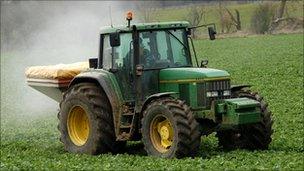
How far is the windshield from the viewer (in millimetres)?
13000

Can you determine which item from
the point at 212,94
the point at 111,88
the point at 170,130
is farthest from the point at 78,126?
the point at 212,94

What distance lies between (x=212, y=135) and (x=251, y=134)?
2540 millimetres

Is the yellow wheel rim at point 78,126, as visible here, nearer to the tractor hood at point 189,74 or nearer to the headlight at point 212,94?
the tractor hood at point 189,74

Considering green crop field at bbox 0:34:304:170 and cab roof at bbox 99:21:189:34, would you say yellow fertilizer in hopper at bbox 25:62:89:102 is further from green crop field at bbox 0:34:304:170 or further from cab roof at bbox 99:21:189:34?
cab roof at bbox 99:21:189:34

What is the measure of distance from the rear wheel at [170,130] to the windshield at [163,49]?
1050mm

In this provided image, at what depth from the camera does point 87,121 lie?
45.6 feet

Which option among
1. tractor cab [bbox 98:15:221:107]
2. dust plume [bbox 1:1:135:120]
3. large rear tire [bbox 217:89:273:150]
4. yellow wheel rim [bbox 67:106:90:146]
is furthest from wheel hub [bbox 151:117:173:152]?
dust plume [bbox 1:1:135:120]

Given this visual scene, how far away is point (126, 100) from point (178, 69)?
3.77 ft

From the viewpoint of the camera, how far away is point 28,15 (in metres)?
59.9

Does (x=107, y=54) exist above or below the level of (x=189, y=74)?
above

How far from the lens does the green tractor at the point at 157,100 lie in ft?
39.7

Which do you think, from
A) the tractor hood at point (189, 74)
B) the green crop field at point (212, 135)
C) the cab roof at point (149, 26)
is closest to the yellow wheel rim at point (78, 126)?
the green crop field at point (212, 135)

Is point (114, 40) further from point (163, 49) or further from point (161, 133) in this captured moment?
point (161, 133)

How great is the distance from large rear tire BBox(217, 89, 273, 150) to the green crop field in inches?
10.0
